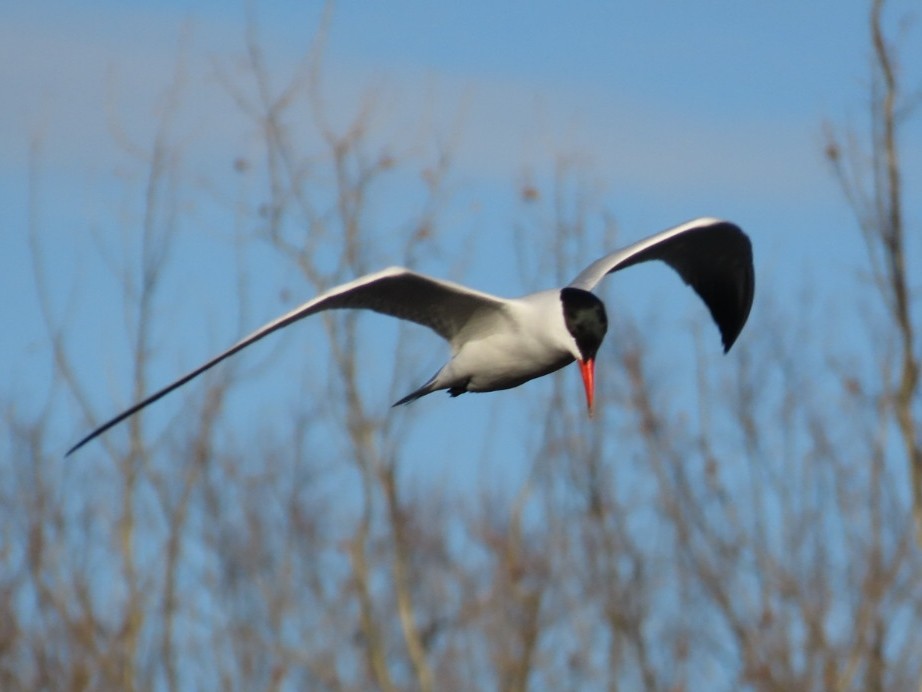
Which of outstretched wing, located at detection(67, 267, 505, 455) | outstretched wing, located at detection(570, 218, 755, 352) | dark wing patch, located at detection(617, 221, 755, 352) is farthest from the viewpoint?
dark wing patch, located at detection(617, 221, 755, 352)

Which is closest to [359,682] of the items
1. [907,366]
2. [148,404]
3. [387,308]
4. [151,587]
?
[151,587]

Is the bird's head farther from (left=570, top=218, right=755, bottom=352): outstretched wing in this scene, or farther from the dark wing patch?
the dark wing patch

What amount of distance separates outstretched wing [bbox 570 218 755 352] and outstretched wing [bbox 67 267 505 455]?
913mm

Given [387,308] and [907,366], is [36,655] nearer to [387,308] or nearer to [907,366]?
[907,366]

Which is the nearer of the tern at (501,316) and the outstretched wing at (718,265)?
A: the tern at (501,316)

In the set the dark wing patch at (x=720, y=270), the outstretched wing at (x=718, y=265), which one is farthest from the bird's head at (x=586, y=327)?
the dark wing patch at (x=720, y=270)

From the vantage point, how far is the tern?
824 cm

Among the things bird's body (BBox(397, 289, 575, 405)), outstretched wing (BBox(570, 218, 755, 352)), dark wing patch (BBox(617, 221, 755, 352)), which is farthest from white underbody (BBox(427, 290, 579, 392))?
dark wing patch (BBox(617, 221, 755, 352))

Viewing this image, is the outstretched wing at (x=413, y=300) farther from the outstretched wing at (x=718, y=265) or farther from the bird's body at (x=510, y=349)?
the outstretched wing at (x=718, y=265)

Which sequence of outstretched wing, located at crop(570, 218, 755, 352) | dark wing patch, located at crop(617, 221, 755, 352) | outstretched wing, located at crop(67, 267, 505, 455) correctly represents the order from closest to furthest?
outstretched wing, located at crop(67, 267, 505, 455)
outstretched wing, located at crop(570, 218, 755, 352)
dark wing patch, located at crop(617, 221, 755, 352)

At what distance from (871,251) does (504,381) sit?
7.59m

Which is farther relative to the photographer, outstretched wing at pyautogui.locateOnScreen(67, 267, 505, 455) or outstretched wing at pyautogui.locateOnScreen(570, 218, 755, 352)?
outstretched wing at pyautogui.locateOnScreen(570, 218, 755, 352)

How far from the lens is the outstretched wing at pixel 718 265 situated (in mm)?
9641

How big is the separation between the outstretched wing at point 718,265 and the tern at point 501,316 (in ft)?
0.06
